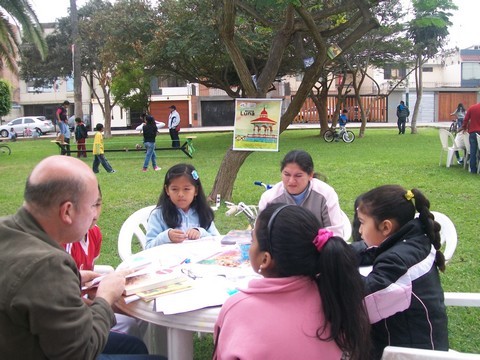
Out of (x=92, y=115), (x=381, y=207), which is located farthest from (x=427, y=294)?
(x=92, y=115)

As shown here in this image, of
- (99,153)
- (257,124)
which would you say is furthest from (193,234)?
(99,153)

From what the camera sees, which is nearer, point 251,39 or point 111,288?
point 111,288

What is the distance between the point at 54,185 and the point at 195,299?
76cm

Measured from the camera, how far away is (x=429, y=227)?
6.83 feet

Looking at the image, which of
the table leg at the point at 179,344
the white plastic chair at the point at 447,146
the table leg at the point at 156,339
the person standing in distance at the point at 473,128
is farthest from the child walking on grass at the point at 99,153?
the table leg at the point at 179,344

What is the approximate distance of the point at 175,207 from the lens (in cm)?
338

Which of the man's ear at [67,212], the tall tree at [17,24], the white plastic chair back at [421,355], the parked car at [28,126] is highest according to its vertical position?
the tall tree at [17,24]

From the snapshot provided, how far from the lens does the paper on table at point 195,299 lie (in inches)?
76.9

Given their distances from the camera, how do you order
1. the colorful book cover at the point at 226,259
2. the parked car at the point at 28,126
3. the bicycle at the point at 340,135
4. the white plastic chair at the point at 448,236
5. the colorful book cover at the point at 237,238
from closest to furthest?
the colorful book cover at the point at 226,259
the colorful book cover at the point at 237,238
the white plastic chair at the point at 448,236
the bicycle at the point at 340,135
the parked car at the point at 28,126

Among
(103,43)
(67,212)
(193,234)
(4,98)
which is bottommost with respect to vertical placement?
(193,234)

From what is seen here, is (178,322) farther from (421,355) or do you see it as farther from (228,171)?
(228,171)

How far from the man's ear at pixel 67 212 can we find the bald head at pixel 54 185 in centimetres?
1

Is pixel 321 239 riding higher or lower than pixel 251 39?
lower

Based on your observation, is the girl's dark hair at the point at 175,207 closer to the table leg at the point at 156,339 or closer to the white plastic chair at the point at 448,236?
the table leg at the point at 156,339
